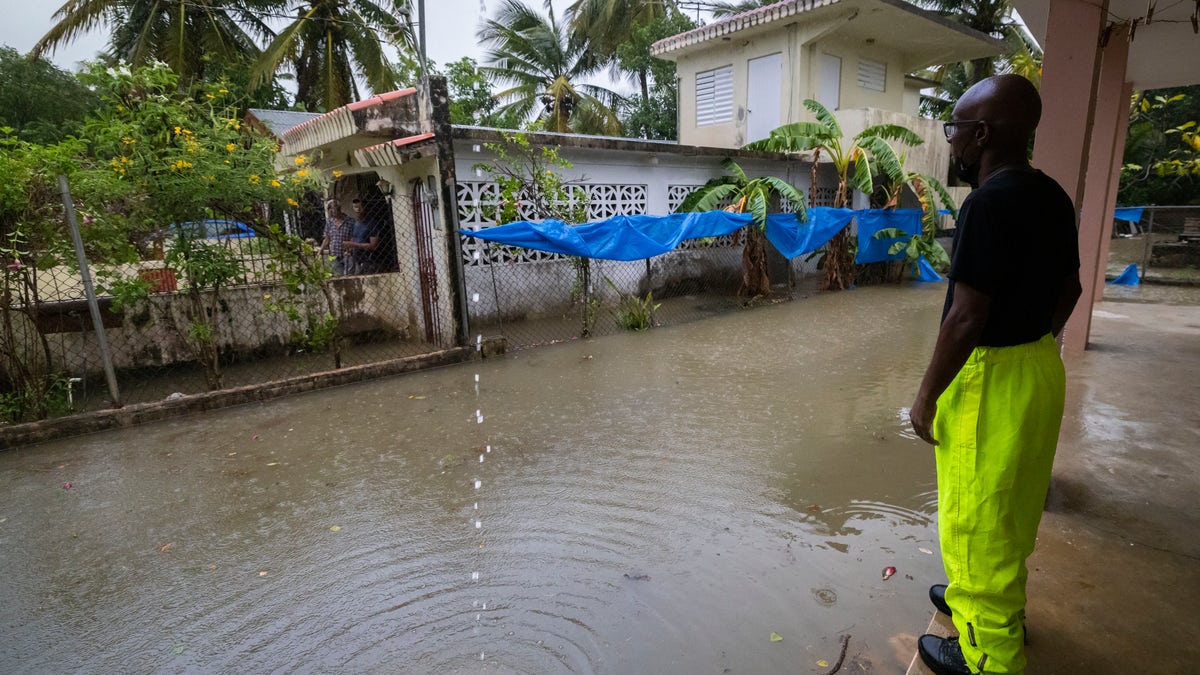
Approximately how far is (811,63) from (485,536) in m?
13.0

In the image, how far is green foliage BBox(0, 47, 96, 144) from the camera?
58.3 feet

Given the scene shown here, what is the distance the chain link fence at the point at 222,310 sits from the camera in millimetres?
5121

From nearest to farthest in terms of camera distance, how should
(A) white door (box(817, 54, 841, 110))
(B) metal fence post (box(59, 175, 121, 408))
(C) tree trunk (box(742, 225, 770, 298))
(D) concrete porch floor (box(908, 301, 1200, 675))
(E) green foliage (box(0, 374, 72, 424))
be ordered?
(D) concrete porch floor (box(908, 301, 1200, 675)) → (B) metal fence post (box(59, 175, 121, 408)) → (E) green foliage (box(0, 374, 72, 424)) → (C) tree trunk (box(742, 225, 770, 298)) → (A) white door (box(817, 54, 841, 110))

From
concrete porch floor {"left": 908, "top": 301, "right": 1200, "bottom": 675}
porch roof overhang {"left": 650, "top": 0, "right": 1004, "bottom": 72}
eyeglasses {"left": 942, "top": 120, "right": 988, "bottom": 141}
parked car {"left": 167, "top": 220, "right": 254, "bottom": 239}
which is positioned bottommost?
concrete porch floor {"left": 908, "top": 301, "right": 1200, "bottom": 675}

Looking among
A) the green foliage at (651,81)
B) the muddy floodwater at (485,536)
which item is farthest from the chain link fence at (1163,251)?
the green foliage at (651,81)

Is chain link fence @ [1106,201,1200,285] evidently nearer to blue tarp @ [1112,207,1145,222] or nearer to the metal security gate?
blue tarp @ [1112,207,1145,222]

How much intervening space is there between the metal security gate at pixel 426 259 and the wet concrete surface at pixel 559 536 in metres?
2.19

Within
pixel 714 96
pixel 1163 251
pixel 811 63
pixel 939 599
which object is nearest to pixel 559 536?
pixel 939 599

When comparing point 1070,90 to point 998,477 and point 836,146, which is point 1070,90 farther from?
point 836,146

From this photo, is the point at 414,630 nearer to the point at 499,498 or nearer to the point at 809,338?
the point at 499,498

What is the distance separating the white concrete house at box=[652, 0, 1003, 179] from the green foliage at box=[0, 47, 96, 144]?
17.9m

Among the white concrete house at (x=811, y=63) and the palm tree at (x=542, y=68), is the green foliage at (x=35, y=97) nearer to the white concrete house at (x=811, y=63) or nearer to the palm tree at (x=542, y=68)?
the palm tree at (x=542, y=68)

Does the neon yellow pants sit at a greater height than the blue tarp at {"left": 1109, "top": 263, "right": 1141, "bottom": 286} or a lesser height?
greater

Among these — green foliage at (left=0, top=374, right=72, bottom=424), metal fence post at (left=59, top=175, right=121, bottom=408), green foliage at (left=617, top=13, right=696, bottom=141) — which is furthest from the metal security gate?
green foliage at (left=617, top=13, right=696, bottom=141)
